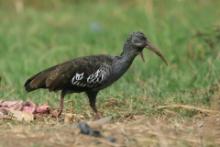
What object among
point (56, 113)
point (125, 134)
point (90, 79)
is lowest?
point (125, 134)

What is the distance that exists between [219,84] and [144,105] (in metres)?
0.97

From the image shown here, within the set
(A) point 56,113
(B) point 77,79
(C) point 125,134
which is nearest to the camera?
(C) point 125,134

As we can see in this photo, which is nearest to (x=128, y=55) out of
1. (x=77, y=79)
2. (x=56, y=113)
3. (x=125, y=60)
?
(x=125, y=60)

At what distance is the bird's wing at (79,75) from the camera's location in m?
8.05

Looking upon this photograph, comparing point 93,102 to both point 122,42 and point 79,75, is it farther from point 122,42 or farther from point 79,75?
point 122,42

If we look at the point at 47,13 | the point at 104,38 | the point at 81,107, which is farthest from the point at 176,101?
the point at 47,13

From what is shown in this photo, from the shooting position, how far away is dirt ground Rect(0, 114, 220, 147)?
695 cm

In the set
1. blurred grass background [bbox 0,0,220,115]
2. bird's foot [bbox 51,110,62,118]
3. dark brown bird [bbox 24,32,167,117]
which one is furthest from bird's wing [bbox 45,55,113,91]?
blurred grass background [bbox 0,0,220,115]

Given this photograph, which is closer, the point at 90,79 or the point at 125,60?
the point at 90,79

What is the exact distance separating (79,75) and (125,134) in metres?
1.18

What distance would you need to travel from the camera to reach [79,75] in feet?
26.5

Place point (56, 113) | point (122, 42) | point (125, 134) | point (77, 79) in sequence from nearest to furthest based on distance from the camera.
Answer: point (125, 134) < point (77, 79) < point (56, 113) < point (122, 42)

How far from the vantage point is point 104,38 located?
1472cm

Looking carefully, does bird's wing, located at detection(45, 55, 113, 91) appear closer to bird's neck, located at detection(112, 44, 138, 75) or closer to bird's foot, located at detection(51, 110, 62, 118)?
bird's neck, located at detection(112, 44, 138, 75)
